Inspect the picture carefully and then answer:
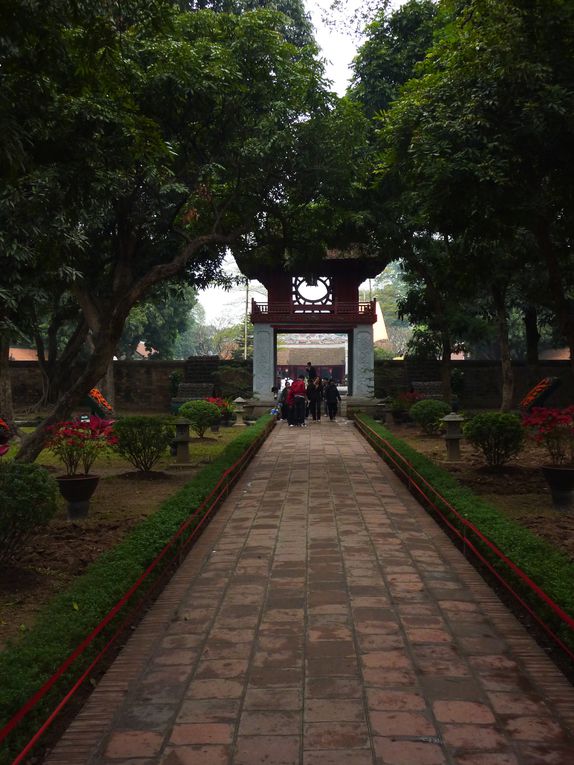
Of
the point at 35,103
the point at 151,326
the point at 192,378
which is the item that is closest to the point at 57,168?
the point at 35,103

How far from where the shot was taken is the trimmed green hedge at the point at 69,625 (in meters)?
2.79

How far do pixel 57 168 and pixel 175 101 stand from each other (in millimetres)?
3129

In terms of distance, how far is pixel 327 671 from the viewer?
344 centimetres

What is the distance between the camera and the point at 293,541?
616 centimetres

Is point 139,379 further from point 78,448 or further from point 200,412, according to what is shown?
point 78,448

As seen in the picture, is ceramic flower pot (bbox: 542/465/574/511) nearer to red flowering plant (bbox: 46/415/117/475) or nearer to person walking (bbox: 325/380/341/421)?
red flowering plant (bbox: 46/415/117/475)

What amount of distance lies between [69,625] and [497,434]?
7200mm

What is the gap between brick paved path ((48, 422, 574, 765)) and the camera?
9.01ft

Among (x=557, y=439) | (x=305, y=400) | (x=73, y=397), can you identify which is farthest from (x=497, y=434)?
(x=305, y=400)

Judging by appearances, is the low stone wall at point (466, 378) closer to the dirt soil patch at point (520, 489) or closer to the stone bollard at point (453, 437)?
the dirt soil patch at point (520, 489)

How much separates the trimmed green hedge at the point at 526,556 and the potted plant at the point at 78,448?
379 cm

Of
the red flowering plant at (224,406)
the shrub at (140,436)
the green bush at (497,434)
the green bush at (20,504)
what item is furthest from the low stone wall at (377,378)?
the green bush at (20,504)

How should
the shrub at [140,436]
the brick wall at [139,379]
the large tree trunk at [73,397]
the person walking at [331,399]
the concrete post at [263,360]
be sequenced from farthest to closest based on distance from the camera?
the brick wall at [139,379]
the concrete post at [263,360]
the person walking at [331,399]
the shrub at [140,436]
the large tree trunk at [73,397]

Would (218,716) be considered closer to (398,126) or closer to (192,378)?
(398,126)
